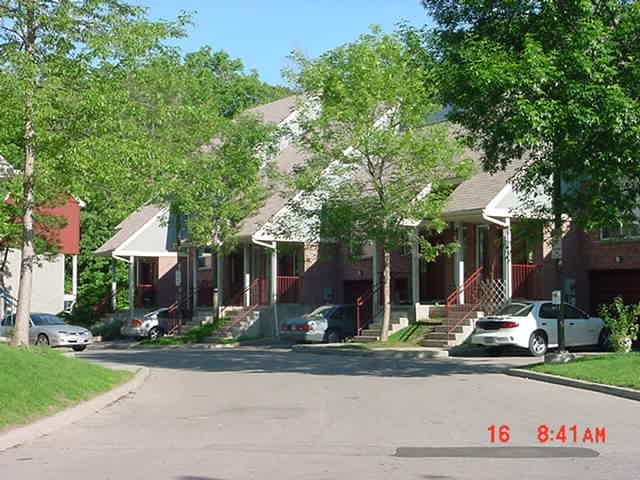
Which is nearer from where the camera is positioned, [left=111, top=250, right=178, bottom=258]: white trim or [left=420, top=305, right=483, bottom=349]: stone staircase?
[left=420, top=305, right=483, bottom=349]: stone staircase

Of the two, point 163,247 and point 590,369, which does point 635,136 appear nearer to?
point 590,369

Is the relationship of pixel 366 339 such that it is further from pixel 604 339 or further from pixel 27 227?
pixel 27 227

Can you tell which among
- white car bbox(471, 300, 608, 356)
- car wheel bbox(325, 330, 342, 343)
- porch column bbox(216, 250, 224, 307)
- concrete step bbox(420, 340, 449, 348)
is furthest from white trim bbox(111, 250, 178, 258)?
white car bbox(471, 300, 608, 356)

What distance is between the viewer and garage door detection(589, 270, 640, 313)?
30531mm

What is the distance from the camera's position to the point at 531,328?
26.2 meters

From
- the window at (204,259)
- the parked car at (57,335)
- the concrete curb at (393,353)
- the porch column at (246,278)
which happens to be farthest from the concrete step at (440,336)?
the window at (204,259)

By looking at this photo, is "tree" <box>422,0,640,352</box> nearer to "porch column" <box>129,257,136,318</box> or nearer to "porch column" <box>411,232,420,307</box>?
"porch column" <box>411,232,420,307</box>

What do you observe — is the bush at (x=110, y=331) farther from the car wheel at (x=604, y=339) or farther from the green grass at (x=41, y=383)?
the green grass at (x=41, y=383)

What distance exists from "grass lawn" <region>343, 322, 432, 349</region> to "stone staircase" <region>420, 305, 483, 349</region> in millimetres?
470

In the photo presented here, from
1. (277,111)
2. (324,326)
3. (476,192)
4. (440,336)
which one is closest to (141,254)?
(277,111)

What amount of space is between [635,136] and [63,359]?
1135 cm

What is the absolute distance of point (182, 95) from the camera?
47219mm

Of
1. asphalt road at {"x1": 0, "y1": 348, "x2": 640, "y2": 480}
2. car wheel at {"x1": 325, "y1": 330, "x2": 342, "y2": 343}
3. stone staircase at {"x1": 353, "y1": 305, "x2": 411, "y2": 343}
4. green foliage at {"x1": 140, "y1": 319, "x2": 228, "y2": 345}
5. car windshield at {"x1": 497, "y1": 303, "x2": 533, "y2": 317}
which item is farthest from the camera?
green foliage at {"x1": 140, "y1": 319, "x2": 228, "y2": 345}
